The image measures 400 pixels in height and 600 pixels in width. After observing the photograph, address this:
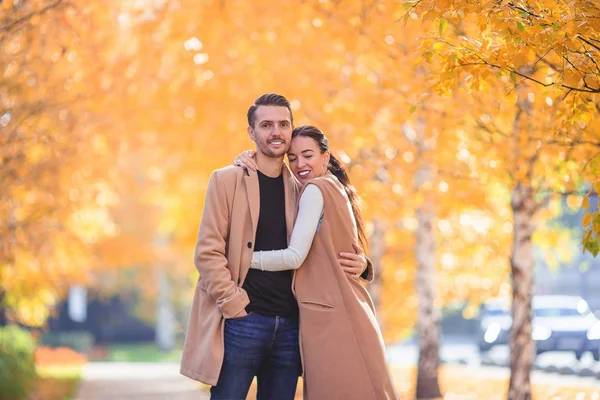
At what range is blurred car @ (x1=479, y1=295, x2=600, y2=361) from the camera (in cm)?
2186

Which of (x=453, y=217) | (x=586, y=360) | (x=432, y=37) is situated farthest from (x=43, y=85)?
(x=586, y=360)

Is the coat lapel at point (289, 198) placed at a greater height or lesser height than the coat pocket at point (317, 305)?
greater

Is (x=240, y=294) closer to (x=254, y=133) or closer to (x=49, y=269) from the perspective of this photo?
(x=254, y=133)

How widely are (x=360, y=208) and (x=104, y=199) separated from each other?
12997 millimetres

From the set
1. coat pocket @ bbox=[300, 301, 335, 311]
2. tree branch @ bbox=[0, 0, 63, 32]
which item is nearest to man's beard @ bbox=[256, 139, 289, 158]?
coat pocket @ bbox=[300, 301, 335, 311]

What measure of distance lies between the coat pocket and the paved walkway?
33.1ft

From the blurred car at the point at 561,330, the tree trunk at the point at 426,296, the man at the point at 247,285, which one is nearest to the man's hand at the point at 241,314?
the man at the point at 247,285

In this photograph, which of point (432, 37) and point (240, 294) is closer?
point (240, 294)

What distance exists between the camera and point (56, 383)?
1588 centimetres

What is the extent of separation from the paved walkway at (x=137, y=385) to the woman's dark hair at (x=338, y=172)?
9.82 meters

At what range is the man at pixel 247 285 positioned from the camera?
4.84 meters

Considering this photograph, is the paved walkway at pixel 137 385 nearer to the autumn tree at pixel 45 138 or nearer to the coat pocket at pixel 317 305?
the autumn tree at pixel 45 138

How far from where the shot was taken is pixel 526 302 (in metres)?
9.77

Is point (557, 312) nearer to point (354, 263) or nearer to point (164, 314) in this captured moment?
point (354, 263)
